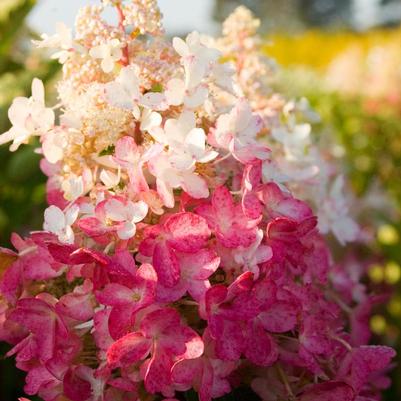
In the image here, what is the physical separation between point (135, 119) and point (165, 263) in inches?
6.8

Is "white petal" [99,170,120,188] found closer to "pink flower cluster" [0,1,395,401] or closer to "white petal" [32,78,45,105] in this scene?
"pink flower cluster" [0,1,395,401]

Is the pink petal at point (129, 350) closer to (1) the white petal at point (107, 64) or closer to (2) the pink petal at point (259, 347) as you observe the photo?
(2) the pink petal at point (259, 347)

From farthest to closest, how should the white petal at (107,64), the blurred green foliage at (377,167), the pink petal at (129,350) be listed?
the blurred green foliage at (377,167), the white petal at (107,64), the pink petal at (129,350)

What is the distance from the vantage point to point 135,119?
0.78 meters

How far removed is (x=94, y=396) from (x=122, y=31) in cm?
37

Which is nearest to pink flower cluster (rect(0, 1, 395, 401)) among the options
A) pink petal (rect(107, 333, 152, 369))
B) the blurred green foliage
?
pink petal (rect(107, 333, 152, 369))

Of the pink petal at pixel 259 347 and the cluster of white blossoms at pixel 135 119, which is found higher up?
the cluster of white blossoms at pixel 135 119

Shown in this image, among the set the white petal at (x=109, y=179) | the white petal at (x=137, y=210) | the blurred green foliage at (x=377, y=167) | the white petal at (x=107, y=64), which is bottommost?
the blurred green foliage at (x=377, y=167)

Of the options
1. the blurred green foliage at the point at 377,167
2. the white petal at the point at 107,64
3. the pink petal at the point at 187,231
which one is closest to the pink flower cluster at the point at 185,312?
the pink petal at the point at 187,231

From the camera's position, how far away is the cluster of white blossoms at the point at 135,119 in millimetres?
727

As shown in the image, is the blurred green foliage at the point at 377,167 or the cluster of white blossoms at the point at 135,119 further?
the blurred green foliage at the point at 377,167

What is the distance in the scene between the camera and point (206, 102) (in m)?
0.81

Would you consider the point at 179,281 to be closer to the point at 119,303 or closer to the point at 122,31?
the point at 119,303

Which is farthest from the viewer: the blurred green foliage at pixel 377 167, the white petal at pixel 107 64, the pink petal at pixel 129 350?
the blurred green foliage at pixel 377 167
